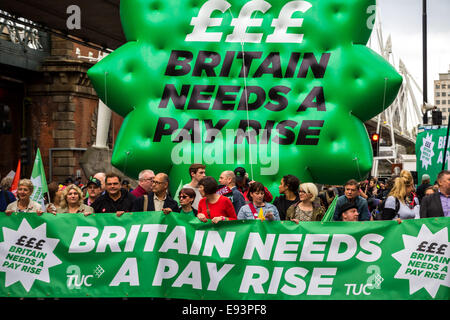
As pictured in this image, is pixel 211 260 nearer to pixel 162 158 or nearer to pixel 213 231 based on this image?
pixel 213 231

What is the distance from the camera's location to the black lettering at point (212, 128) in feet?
33.1

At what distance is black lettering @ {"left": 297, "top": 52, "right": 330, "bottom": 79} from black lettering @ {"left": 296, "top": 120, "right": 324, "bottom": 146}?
0.61 metres

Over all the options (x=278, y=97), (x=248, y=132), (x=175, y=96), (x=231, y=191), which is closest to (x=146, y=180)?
→ (x=231, y=191)

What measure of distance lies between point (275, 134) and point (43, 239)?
3.96 metres

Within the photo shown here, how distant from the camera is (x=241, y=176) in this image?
9406 millimetres

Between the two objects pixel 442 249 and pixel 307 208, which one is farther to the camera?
pixel 307 208

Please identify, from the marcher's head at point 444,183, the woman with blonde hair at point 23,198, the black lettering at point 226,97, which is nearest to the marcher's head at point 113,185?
the woman with blonde hair at point 23,198

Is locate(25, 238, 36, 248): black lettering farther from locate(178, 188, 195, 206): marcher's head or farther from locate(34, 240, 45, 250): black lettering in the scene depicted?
locate(178, 188, 195, 206): marcher's head

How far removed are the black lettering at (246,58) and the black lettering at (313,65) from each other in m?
0.61

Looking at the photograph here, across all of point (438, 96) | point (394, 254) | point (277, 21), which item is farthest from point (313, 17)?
point (438, 96)

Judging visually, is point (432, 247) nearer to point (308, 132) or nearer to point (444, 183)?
point (444, 183)

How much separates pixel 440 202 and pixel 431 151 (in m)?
8.09

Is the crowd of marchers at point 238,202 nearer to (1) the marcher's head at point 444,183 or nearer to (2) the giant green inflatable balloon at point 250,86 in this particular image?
(1) the marcher's head at point 444,183

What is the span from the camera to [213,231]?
6797mm
